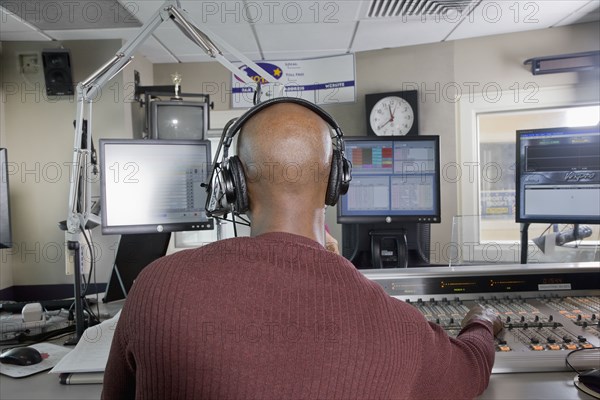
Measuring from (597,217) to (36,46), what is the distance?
4.07 metres

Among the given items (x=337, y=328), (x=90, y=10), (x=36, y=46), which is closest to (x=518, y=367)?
(x=337, y=328)

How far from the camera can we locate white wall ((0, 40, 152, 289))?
3.71 m

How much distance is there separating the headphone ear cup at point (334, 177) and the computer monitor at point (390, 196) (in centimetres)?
92

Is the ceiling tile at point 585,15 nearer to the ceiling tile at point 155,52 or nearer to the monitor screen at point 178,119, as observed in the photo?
the monitor screen at point 178,119

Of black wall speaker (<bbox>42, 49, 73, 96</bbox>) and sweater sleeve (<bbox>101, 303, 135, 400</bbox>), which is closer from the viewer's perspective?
sweater sleeve (<bbox>101, 303, 135, 400</bbox>)

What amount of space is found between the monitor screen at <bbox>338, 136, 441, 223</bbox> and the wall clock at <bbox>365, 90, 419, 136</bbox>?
2299 mm

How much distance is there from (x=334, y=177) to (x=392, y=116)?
339 centimetres

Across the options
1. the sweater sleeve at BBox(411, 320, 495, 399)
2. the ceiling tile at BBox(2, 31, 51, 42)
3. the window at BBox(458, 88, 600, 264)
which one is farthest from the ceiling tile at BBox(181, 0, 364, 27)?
the sweater sleeve at BBox(411, 320, 495, 399)

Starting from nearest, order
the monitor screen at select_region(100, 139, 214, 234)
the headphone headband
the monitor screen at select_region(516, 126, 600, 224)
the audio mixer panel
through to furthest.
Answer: the headphone headband → the audio mixer panel → the monitor screen at select_region(100, 139, 214, 234) → the monitor screen at select_region(516, 126, 600, 224)

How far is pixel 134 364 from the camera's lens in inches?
25.2

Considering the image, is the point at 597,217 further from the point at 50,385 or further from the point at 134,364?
the point at 50,385

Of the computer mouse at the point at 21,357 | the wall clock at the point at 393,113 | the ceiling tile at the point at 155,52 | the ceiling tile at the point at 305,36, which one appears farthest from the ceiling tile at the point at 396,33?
the computer mouse at the point at 21,357

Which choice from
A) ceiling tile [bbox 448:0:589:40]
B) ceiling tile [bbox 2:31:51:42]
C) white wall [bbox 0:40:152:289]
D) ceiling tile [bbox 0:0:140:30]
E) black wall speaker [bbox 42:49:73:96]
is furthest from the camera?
white wall [bbox 0:40:152:289]

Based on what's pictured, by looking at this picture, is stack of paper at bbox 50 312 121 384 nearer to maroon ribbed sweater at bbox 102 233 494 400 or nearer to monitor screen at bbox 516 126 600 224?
maroon ribbed sweater at bbox 102 233 494 400
